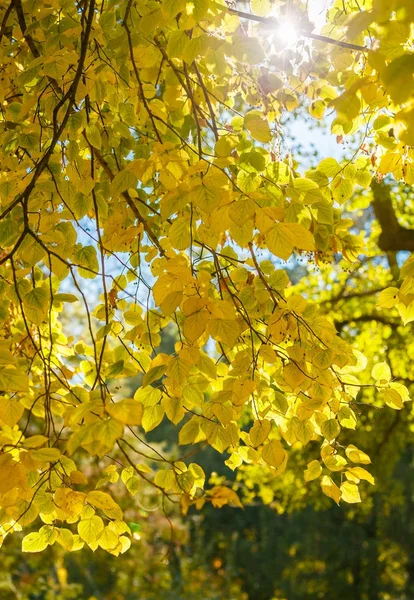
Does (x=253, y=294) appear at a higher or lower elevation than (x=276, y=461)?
higher

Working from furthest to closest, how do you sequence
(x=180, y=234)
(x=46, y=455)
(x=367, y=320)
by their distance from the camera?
(x=367, y=320)
(x=180, y=234)
(x=46, y=455)

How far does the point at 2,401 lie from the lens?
122 cm

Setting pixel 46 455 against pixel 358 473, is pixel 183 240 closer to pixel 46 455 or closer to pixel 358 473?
pixel 46 455

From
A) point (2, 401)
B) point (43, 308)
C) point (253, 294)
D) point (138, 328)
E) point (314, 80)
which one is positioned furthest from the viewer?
point (314, 80)

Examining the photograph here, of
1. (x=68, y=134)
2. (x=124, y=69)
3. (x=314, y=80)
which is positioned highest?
(x=314, y=80)

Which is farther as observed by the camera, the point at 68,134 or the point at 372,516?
A: the point at 372,516

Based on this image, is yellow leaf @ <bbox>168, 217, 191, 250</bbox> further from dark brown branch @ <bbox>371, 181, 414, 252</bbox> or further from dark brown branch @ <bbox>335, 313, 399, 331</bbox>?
dark brown branch @ <bbox>335, 313, 399, 331</bbox>

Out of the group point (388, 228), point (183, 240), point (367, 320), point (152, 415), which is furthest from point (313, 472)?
point (367, 320)

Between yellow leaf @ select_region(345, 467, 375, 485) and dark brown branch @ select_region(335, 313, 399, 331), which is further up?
dark brown branch @ select_region(335, 313, 399, 331)

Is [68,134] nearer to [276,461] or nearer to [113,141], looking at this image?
[113,141]

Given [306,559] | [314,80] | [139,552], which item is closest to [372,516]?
[306,559]

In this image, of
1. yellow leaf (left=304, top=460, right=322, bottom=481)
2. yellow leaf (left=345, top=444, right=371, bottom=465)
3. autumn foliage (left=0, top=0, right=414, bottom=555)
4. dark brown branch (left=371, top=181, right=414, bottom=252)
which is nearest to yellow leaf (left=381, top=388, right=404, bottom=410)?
autumn foliage (left=0, top=0, right=414, bottom=555)

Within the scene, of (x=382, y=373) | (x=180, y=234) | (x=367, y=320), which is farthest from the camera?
(x=367, y=320)

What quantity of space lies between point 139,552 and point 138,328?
673cm
